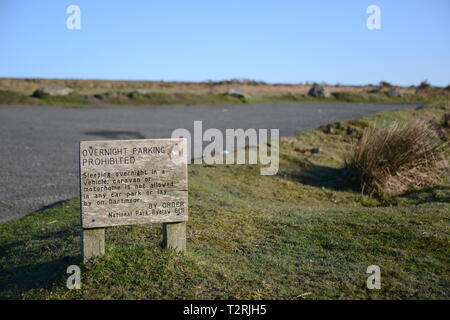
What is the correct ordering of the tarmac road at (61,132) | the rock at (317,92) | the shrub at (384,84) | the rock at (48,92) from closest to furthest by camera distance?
1. the tarmac road at (61,132)
2. the rock at (48,92)
3. the rock at (317,92)
4. the shrub at (384,84)

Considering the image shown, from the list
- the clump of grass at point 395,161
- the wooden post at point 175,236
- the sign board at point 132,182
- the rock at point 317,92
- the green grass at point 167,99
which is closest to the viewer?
the sign board at point 132,182

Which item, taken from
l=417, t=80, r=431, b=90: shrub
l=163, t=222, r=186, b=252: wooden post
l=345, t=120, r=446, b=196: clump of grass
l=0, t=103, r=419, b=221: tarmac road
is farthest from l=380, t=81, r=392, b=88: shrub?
l=163, t=222, r=186, b=252: wooden post

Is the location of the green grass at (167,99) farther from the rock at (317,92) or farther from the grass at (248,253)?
the grass at (248,253)

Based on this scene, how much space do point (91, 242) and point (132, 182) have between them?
2.32 feet

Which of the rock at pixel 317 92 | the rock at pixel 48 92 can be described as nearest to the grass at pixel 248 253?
the rock at pixel 48 92

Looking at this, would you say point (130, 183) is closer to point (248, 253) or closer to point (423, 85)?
point (248, 253)

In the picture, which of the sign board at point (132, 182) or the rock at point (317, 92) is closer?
the sign board at point (132, 182)

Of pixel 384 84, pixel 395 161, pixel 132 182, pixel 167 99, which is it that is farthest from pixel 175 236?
pixel 384 84

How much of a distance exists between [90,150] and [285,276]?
2.24m

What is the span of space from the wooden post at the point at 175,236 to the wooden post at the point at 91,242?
65cm

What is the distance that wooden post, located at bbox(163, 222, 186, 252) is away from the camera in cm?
510

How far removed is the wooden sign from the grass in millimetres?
392

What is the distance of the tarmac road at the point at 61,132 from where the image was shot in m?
9.48

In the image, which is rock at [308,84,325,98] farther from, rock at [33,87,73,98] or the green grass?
rock at [33,87,73,98]
